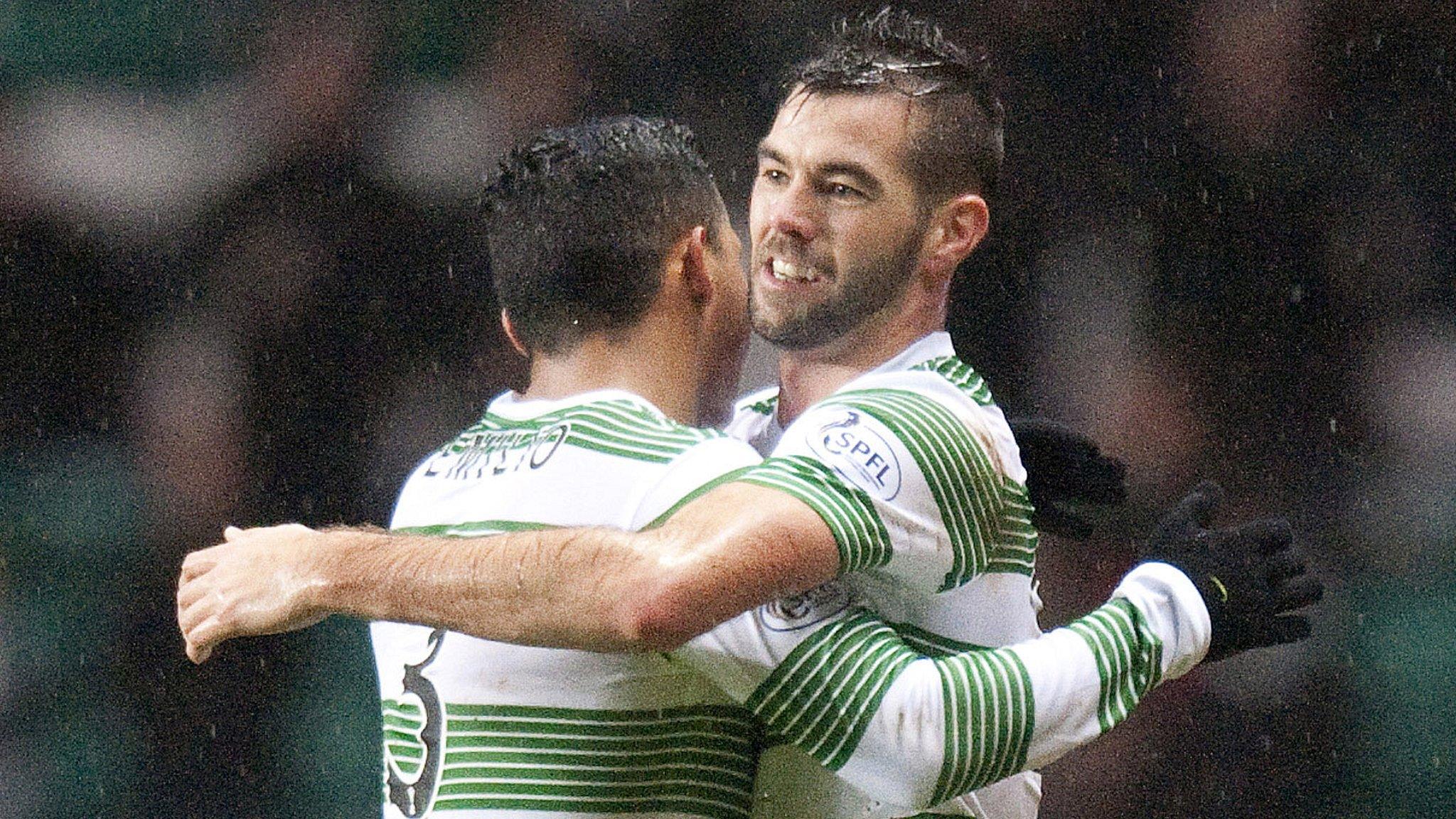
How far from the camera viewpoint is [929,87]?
7.56 feet

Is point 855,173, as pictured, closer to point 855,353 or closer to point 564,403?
point 855,353

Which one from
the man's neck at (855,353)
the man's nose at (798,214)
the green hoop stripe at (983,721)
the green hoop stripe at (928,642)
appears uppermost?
the man's nose at (798,214)

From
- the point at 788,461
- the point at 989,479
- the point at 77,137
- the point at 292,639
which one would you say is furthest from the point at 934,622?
the point at 77,137

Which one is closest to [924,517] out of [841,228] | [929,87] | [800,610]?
[800,610]

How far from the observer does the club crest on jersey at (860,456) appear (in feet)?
6.04

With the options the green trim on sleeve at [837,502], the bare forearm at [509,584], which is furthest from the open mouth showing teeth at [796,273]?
the bare forearm at [509,584]

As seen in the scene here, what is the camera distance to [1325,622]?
3.89 meters

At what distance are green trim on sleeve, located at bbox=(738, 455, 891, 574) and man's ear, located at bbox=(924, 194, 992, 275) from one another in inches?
21.4

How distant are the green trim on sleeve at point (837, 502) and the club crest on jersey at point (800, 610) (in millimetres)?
43

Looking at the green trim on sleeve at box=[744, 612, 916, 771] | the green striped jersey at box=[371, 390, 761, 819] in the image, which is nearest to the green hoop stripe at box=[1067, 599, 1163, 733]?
the green trim on sleeve at box=[744, 612, 916, 771]

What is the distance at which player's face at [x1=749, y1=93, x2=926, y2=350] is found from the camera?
7.43 ft

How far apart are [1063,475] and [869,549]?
638mm

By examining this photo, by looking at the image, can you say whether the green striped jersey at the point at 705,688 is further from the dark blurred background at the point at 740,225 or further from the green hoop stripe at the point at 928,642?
the dark blurred background at the point at 740,225

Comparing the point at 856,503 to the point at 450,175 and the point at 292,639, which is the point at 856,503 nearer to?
the point at 292,639
